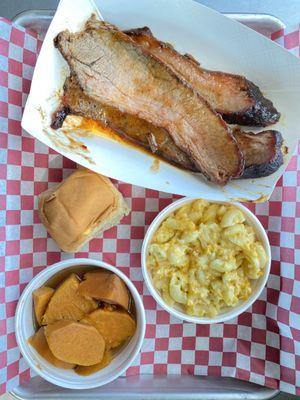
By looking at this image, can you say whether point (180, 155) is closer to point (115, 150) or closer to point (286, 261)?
point (115, 150)

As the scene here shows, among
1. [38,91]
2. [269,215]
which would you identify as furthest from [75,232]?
[269,215]

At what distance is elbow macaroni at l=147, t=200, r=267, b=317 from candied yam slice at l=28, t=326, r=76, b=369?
1.56ft

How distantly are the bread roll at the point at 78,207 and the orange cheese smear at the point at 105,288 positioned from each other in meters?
0.14

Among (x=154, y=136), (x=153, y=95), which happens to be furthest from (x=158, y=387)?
(x=153, y=95)

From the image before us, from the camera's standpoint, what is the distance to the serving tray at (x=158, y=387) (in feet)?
6.23

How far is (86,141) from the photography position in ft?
5.88

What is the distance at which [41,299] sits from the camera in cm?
180

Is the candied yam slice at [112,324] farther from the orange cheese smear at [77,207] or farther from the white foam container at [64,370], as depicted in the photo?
the orange cheese smear at [77,207]

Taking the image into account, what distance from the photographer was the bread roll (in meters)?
1.75

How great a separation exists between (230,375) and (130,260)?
657 millimetres

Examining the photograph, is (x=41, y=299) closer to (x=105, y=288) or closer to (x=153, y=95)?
(x=105, y=288)

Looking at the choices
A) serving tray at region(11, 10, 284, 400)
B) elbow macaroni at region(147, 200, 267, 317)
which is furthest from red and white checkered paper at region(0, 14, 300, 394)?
elbow macaroni at region(147, 200, 267, 317)

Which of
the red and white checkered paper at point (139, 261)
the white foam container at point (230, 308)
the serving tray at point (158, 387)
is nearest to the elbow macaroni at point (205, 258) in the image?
the white foam container at point (230, 308)

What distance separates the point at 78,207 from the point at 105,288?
32cm
